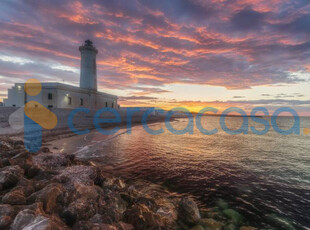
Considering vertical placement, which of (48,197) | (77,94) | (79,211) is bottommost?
(79,211)

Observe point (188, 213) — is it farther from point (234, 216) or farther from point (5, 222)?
point (5, 222)

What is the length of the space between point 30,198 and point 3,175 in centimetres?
144

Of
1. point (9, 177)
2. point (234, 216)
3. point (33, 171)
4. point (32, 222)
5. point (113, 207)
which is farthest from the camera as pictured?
point (33, 171)

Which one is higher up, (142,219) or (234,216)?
(142,219)

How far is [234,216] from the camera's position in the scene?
4.80 metres

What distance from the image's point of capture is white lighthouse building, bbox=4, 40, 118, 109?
3225 cm

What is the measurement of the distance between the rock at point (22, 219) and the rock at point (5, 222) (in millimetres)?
149

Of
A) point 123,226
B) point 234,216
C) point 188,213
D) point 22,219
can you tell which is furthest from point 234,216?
point 22,219

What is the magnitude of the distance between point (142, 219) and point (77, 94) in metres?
39.5

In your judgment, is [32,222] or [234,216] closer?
[32,222]

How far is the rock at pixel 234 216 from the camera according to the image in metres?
4.54

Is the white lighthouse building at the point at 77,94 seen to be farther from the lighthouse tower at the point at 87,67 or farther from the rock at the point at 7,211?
the rock at the point at 7,211

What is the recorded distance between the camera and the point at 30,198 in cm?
346

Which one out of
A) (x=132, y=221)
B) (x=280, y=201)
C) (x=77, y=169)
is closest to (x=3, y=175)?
(x=77, y=169)
